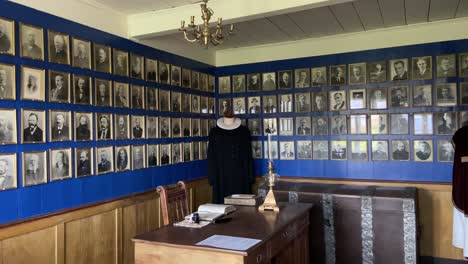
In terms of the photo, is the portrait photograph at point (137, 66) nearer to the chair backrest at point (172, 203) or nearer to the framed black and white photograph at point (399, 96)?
the chair backrest at point (172, 203)

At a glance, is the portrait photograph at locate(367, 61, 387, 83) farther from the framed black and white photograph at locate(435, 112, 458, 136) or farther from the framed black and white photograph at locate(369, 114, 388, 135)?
the framed black and white photograph at locate(435, 112, 458, 136)

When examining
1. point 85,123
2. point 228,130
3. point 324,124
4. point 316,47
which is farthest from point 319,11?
point 85,123

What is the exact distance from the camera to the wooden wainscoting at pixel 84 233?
9.39ft

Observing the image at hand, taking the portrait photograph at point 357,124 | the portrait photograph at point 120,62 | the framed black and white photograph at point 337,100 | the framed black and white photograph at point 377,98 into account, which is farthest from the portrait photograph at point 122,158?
the framed black and white photograph at point 377,98

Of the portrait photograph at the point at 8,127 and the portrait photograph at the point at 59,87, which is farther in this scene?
the portrait photograph at the point at 59,87

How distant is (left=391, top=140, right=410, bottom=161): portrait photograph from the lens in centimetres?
454

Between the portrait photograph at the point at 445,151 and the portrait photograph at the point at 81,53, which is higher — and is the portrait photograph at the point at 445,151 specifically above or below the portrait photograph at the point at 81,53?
below

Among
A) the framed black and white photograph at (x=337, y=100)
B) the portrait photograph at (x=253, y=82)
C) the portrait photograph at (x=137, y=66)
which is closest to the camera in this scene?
the portrait photograph at (x=137, y=66)

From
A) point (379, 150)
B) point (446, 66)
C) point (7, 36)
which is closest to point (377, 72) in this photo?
point (446, 66)

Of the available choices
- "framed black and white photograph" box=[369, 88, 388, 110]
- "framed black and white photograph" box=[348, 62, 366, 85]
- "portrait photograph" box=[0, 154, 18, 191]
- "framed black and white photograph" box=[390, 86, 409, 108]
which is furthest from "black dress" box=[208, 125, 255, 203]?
"portrait photograph" box=[0, 154, 18, 191]

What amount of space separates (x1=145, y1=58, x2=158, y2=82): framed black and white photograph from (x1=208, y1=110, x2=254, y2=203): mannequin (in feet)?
3.73

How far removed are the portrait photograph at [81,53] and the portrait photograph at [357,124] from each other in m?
3.17

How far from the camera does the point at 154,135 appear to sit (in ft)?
14.5

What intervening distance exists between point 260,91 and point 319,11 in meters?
1.68
